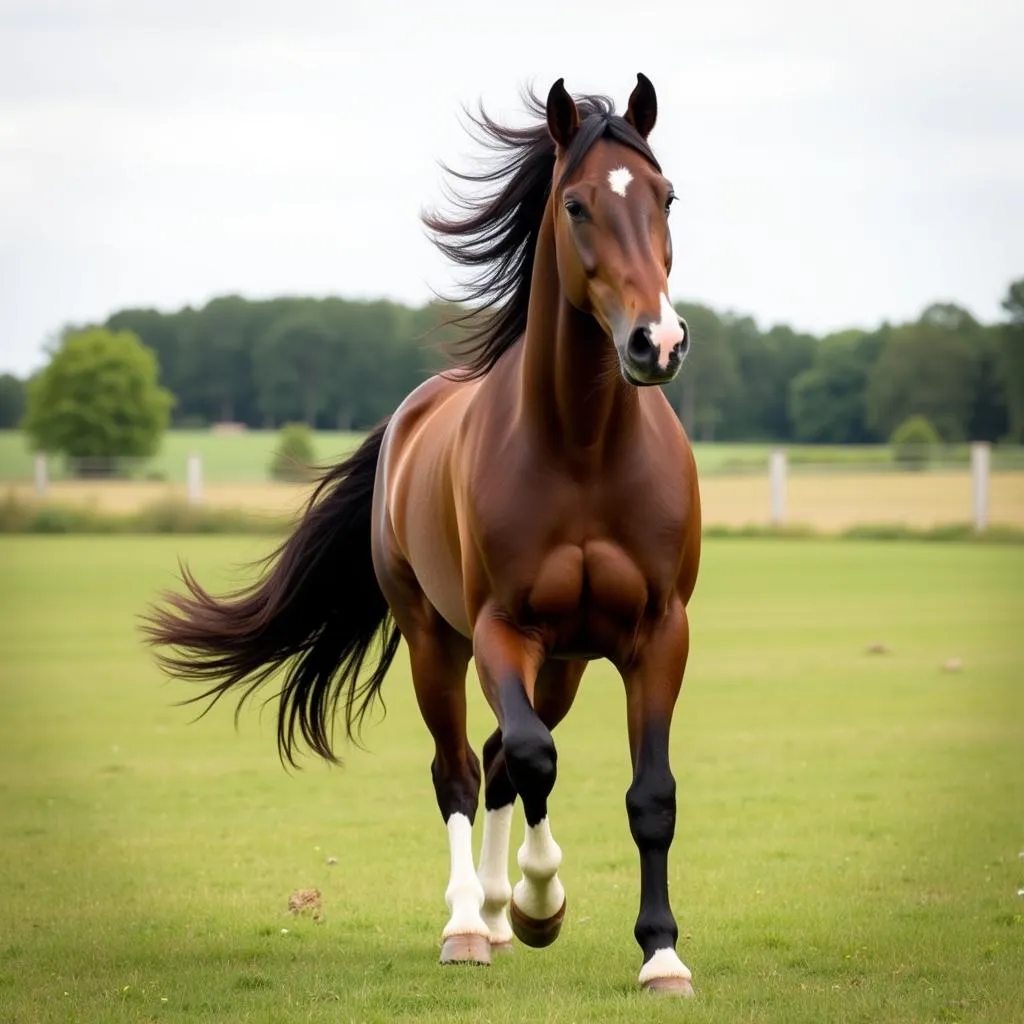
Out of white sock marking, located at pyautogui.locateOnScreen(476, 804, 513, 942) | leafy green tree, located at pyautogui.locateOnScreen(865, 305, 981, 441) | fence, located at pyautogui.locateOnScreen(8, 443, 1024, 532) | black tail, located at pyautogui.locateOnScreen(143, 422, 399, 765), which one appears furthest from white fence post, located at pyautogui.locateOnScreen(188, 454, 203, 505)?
white sock marking, located at pyautogui.locateOnScreen(476, 804, 513, 942)

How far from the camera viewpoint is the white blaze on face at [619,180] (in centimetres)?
471

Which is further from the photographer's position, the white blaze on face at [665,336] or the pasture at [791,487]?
the pasture at [791,487]

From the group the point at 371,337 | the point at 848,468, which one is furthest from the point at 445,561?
the point at 371,337

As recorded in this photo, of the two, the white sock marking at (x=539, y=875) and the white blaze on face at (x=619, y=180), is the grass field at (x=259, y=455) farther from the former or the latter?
the white blaze on face at (x=619, y=180)

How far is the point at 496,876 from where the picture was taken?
20.0 ft

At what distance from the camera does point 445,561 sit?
5891 millimetres

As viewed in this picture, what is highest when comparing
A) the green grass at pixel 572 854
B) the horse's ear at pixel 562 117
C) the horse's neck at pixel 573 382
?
the horse's ear at pixel 562 117

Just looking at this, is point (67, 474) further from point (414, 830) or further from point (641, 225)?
point (641, 225)

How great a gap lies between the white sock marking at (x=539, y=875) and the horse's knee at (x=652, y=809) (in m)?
0.37

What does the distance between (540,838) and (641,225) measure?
1.96 metres

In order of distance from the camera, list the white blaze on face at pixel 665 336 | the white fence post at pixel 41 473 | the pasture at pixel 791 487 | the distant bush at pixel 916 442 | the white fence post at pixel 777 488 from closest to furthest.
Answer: the white blaze on face at pixel 665 336 < the pasture at pixel 791 487 < the white fence post at pixel 777 488 < the distant bush at pixel 916 442 < the white fence post at pixel 41 473

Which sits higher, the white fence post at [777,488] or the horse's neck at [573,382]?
the horse's neck at [573,382]

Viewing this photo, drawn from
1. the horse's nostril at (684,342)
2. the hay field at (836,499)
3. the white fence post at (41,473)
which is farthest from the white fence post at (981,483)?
the horse's nostril at (684,342)

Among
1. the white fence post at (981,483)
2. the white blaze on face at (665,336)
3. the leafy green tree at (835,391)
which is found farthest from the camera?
the leafy green tree at (835,391)
